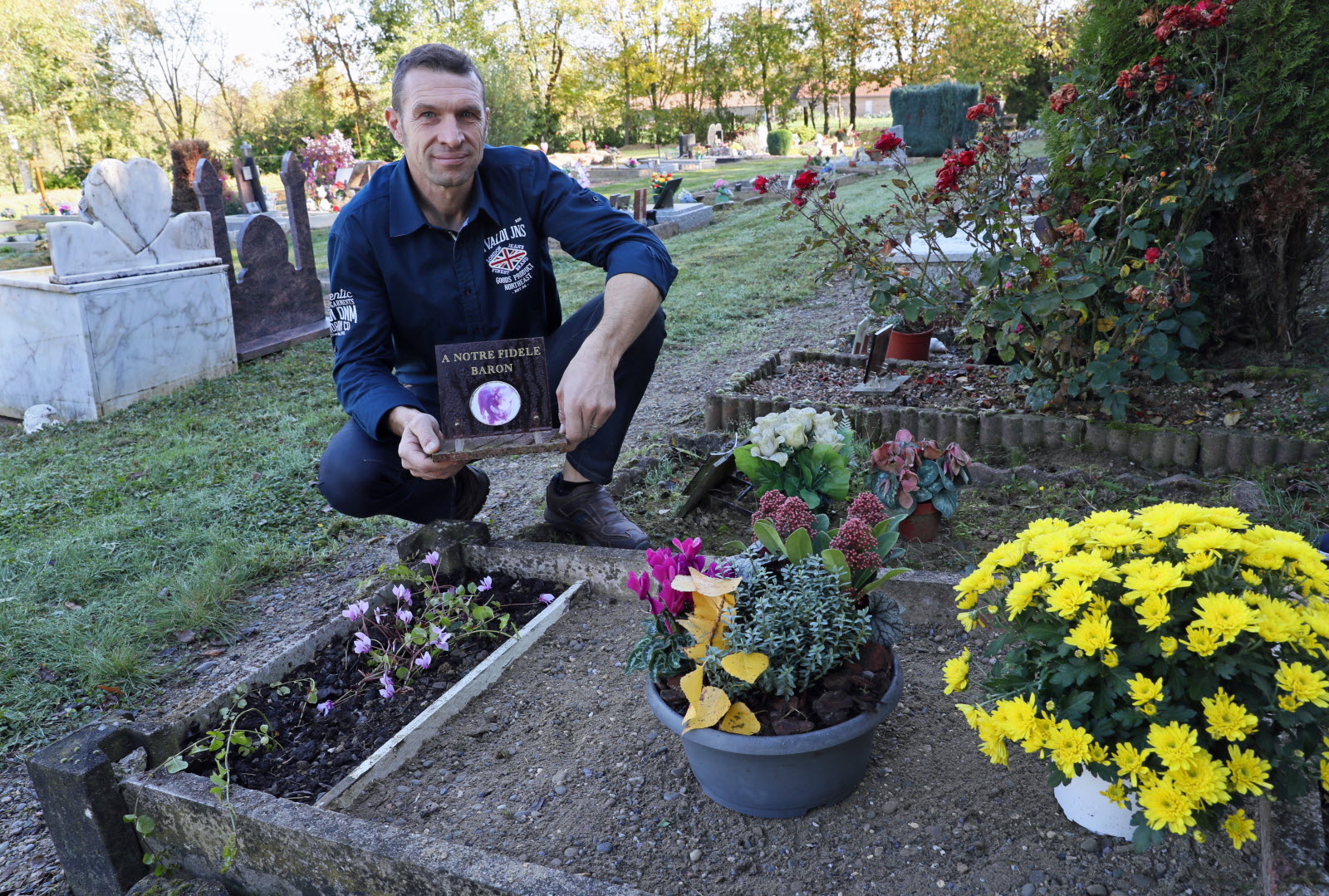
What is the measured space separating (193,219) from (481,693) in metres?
5.13

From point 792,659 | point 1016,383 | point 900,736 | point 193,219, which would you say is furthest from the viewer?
point 193,219

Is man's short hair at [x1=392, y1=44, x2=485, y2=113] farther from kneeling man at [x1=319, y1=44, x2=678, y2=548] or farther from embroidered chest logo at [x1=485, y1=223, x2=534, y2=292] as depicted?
embroidered chest logo at [x1=485, y1=223, x2=534, y2=292]

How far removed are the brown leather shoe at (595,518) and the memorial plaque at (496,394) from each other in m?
0.58

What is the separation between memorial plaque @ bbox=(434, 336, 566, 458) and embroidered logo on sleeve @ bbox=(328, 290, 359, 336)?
17.9 inches

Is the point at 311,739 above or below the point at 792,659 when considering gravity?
below

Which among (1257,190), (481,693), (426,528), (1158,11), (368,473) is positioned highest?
(1158,11)

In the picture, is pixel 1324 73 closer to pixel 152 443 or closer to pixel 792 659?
pixel 792 659

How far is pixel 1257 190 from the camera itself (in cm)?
338

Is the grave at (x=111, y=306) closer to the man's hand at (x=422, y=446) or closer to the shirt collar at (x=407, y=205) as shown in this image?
the shirt collar at (x=407, y=205)

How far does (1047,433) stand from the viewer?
3.32 m

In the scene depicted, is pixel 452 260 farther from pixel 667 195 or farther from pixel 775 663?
pixel 667 195

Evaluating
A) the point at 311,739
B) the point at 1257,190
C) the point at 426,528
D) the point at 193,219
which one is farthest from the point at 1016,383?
the point at 193,219

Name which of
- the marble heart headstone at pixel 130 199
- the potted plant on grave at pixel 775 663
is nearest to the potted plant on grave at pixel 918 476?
the potted plant on grave at pixel 775 663

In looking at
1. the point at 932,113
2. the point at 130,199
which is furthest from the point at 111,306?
the point at 932,113
